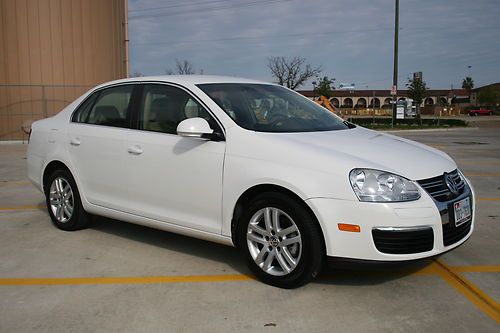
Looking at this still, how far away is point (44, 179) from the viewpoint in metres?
5.78

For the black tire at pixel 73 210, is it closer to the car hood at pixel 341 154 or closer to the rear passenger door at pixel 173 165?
the rear passenger door at pixel 173 165

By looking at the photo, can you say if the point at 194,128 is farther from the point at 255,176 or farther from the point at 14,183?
the point at 14,183

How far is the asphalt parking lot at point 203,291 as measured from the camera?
11.0ft

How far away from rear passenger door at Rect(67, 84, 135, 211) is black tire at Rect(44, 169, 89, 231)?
17cm

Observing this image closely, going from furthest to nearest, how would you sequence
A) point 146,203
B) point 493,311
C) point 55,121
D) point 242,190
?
point 55,121
point 146,203
point 242,190
point 493,311

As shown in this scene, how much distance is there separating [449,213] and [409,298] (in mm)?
685

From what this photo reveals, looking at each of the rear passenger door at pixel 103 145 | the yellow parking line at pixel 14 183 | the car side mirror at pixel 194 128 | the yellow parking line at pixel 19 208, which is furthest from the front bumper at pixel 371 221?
the yellow parking line at pixel 14 183

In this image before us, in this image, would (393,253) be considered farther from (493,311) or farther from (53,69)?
(53,69)

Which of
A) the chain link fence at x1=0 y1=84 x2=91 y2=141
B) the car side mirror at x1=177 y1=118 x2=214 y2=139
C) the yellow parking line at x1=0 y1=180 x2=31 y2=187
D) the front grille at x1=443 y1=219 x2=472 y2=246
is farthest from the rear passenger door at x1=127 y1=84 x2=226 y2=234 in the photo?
the chain link fence at x1=0 y1=84 x2=91 y2=141

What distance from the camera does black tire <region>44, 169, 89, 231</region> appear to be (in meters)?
5.43

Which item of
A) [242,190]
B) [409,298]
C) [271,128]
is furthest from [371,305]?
[271,128]

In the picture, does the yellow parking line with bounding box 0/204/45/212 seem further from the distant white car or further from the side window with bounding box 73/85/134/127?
the side window with bounding box 73/85/134/127

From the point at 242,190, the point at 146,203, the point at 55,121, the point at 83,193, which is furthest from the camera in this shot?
the point at 55,121

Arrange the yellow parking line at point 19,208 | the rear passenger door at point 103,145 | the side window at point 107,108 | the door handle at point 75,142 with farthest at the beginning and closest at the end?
1. the yellow parking line at point 19,208
2. the door handle at point 75,142
3. the side window at point 107,108
4. the rear passenger door at point 103,145
